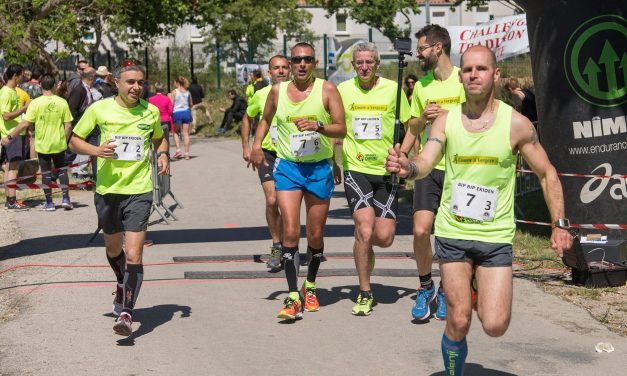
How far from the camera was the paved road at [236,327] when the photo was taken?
7.11 m

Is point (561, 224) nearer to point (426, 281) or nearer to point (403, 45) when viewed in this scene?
point (403, 45)

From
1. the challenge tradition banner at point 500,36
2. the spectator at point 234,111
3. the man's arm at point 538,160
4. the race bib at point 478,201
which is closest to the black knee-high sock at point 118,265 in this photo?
the race bib at point 478,201

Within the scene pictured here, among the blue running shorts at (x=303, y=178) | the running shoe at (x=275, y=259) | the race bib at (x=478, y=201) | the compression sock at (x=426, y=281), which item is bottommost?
the running shoe at (x=275, y=259)

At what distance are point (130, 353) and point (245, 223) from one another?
6.86m

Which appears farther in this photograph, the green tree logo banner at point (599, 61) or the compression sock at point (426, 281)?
the green tree logo banner at point (599, 61)

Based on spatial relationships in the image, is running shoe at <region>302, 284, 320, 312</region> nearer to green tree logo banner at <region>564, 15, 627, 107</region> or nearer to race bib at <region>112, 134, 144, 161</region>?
race bib at <region>112, 134, 144, 161</region>

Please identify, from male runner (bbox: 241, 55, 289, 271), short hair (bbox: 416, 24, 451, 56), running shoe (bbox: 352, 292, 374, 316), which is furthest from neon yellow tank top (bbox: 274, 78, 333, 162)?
male runner (bbox: 241, 55, 289, 271)

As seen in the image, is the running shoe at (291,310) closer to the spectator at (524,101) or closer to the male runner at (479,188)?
the male runner at (479,188)

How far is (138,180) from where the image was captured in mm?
8078

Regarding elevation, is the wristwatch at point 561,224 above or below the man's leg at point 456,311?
above

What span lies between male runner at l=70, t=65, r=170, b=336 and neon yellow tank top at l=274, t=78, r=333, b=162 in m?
1.04

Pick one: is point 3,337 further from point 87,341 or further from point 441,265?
point 441,265

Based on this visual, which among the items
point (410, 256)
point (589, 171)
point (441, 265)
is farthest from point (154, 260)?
point (441, 265)

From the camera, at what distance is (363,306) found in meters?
8.63
